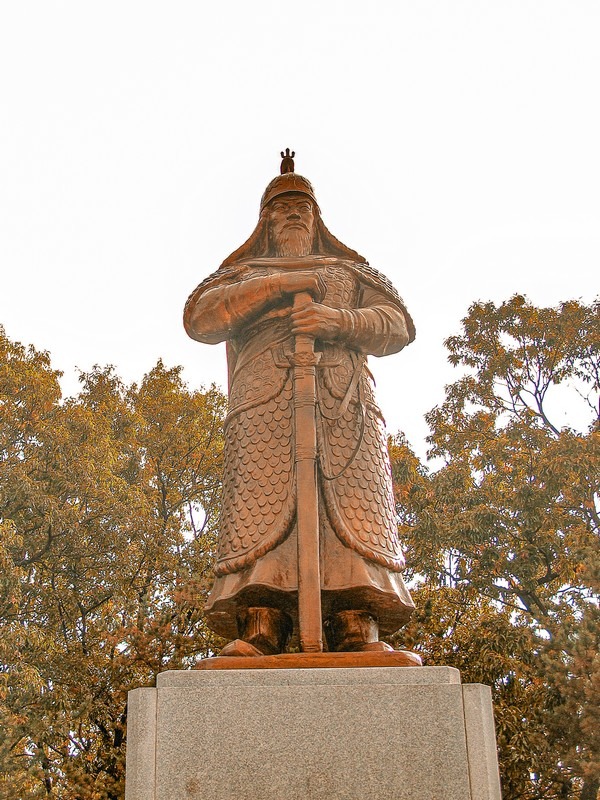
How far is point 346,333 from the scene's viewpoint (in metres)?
4.30

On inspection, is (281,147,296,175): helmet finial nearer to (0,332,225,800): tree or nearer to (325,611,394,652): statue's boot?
(325,611,394,652): statue's boot

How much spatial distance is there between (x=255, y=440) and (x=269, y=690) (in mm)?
1420

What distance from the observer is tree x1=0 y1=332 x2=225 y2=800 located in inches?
388

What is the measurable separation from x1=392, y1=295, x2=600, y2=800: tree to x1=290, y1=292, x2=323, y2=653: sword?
562 centimetres

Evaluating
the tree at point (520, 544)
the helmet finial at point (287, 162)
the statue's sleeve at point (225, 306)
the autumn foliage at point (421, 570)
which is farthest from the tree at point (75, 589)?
the helmet finial at point (287, 162)

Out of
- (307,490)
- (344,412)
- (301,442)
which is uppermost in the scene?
(344,412)

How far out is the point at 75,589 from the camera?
39.2ft

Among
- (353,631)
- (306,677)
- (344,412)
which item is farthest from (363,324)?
(306,677)

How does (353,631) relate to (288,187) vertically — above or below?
below

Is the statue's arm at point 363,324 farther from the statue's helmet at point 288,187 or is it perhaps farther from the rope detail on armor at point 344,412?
the statue's helmet at point 288,187

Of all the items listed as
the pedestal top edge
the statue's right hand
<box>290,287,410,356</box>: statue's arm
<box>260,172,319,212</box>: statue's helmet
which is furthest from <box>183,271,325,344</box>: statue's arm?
the pedestal top edge

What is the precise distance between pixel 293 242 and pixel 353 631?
236 cm

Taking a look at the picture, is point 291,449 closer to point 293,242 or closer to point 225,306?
point 225,306

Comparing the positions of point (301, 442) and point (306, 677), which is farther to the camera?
point (301, 442)
